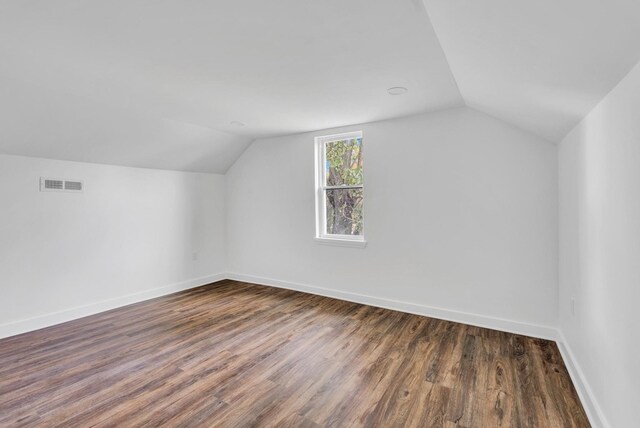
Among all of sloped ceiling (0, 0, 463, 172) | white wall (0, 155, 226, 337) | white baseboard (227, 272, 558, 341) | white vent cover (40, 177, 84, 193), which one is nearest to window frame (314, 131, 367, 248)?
sloped ceiling (0, 0, 463, 172)

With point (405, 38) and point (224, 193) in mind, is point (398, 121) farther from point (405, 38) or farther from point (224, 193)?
point (224, 193)

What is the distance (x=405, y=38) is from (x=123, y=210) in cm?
390

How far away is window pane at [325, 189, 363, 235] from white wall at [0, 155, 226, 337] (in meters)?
2.09

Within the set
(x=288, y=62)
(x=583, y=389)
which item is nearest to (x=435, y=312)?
(x=583, y=389)

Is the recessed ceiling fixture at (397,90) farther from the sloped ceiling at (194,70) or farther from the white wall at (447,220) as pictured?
the white wall at (447,220)

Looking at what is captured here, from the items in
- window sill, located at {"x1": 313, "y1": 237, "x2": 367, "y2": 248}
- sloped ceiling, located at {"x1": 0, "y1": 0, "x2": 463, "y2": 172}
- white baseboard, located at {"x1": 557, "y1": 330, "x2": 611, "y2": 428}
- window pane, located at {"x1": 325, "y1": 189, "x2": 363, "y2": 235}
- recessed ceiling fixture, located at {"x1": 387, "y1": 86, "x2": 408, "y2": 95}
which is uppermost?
recessed ceiling fixture, located at {"x1": 387, "y1": 86, "x2": 408, "y2": 95}

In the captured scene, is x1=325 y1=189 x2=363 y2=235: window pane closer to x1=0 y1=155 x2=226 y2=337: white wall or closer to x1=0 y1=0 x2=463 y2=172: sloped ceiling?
x1=0 y1=0 x2=463 y2=172: sloped ceiling

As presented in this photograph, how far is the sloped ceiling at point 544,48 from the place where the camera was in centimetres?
103

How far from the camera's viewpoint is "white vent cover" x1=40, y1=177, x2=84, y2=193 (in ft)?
10.8

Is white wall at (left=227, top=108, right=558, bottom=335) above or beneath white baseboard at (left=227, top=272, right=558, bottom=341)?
above

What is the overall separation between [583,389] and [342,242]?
8.58 feet

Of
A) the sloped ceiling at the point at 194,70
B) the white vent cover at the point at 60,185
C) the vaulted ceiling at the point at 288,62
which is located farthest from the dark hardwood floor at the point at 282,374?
the sloped ceiling at the point at 194,70

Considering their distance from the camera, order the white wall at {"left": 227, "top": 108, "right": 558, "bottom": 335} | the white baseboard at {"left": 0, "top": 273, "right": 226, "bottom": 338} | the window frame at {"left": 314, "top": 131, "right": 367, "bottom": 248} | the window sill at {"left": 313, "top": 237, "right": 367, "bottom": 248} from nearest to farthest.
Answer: the white wall at {"left": 227, "top": 108, "right": 558, "bottom": 335}
the white baseboard at {"left": 0, "top": 273, "right": 226, "bottom": 338}
the window sill at {"left": 313, "top": 237, "right": 367, "bottom": 248}
the window frame at {"left": 314, "top": 131, "right": 367, "bottom": 248}

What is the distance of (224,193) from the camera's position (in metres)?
5.27
